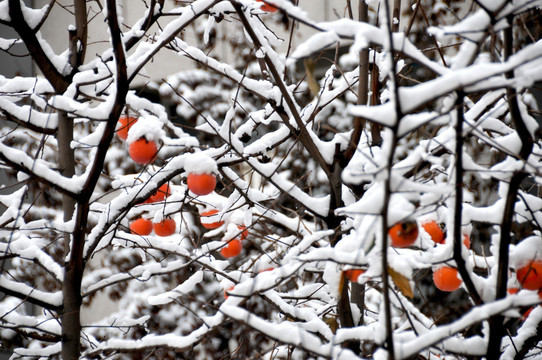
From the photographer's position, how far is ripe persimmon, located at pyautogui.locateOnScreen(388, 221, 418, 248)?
94cm

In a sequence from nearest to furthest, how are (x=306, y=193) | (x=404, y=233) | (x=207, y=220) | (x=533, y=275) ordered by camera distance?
(x=404, y=233) → (x=533, y=275) → (x=306, y=193) → (x=207, y=220)

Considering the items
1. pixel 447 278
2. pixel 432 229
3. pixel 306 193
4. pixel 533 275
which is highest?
pixel 306 193

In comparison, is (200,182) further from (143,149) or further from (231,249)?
(231,249)

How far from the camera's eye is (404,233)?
37.4 inches

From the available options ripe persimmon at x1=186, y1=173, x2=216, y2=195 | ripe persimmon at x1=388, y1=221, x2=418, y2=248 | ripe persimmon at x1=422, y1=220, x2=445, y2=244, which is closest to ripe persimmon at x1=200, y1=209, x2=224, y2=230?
ripe persimmon at x1=186, y1=173, x2=216, y2=195

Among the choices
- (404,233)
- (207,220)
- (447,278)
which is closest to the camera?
(404,233)

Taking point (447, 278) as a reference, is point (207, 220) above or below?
above

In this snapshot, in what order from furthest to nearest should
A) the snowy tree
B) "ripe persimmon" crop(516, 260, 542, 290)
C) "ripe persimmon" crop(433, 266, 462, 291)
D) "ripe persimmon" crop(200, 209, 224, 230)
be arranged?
1. "ripe persimmon" crop(200, 209, 224, 230)
2. "ripe persimmon" crop(433, 266, 462, 291)
3. "ripe persimmon" crop(516, 260, 542, 290)
4. the snowy tree

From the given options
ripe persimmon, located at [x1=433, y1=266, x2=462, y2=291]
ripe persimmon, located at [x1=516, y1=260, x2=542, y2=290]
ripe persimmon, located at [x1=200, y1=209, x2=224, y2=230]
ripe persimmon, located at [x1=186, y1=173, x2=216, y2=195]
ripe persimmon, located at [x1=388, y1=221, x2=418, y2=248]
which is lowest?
ripe persimmon, located at [x1=516, y1=260, x2=542, y2=290]

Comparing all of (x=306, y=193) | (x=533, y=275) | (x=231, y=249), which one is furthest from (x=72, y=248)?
(x=533, y=275)

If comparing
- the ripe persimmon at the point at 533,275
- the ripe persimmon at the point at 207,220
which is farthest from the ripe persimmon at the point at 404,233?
the ripe persimmon at the point at 207,220

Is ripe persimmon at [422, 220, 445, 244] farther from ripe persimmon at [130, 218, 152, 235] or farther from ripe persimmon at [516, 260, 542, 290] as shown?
ripe persimmon at [130, 218, 152, 235]

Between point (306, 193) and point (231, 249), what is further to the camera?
point (231, 249)

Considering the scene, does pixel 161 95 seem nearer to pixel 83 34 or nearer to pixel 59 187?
pixel 83 34
